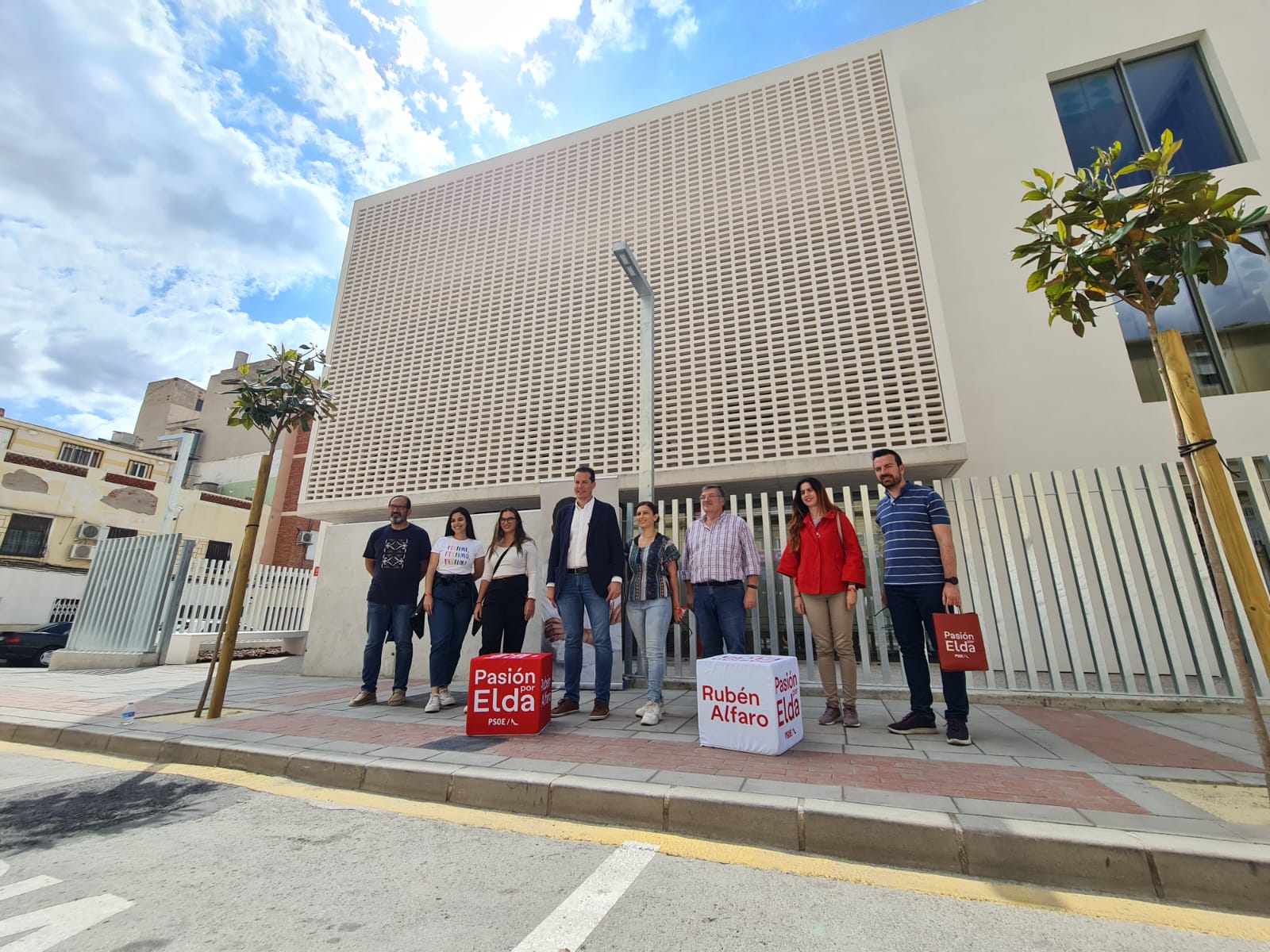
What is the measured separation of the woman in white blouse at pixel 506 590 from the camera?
5.04m

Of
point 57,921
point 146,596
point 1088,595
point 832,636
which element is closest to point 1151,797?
point 832,636

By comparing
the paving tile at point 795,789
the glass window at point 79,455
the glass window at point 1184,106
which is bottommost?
the paving tile at point 795,789

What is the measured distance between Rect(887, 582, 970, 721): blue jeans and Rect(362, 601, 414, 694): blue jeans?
4.43 m

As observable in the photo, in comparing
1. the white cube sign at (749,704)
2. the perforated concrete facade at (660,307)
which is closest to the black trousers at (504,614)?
the white cube sign at (749,704)

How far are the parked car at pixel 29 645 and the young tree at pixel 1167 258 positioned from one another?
59.1 ft

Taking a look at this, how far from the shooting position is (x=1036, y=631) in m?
7.58

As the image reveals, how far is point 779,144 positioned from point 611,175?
390cm

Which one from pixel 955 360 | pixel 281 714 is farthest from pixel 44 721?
pixel 955 360

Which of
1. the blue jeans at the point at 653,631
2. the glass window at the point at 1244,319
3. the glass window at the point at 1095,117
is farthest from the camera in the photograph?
the glass window at the point at 1095,117

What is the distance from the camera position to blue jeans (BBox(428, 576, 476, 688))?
509 centimetres

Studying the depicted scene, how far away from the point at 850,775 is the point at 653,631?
1951 millimetres

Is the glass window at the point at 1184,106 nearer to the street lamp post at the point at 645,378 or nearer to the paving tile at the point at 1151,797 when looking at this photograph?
the street lamp post at the point at 645,378

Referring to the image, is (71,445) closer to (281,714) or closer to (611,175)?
(611,175)

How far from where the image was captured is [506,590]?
5.09m
